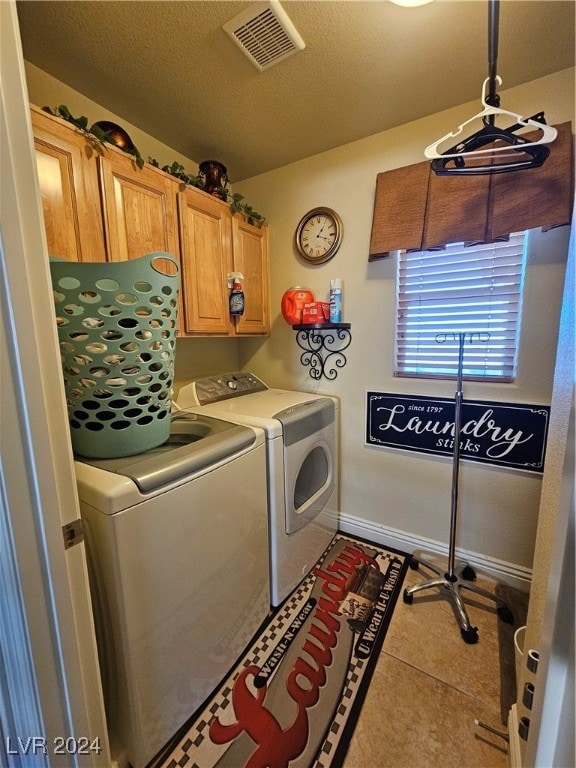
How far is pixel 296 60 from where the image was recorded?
122 cm

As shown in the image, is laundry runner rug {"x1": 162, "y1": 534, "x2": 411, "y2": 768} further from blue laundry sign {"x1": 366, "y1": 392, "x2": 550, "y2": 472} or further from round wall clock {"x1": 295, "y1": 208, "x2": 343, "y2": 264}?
round wall clock {"x1": 295, "y1": 208, "x2": 343, "y2": 264}

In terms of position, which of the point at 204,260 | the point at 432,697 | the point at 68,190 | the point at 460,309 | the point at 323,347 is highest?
the point at 68,190

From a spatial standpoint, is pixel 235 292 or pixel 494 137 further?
pixel 235 292

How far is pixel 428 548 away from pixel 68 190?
249 cm

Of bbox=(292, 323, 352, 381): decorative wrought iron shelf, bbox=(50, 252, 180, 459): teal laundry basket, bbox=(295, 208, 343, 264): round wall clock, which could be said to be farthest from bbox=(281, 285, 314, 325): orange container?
bbox=(50, 252, 180, 459): teal laundry basket

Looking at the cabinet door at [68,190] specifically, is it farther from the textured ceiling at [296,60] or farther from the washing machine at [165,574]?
the washing machine at [165,574]

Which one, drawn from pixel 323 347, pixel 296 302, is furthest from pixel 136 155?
pixel 323 347

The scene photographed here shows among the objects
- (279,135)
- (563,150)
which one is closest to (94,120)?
(279,135)

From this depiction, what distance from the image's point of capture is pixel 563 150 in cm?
125

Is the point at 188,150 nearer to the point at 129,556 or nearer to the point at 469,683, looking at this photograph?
the point at 129,556

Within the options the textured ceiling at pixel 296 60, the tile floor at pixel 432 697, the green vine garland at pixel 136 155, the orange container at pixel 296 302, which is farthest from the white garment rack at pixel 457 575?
the green vine garland at pixel 136 155

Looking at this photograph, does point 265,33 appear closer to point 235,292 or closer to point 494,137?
point 494,137

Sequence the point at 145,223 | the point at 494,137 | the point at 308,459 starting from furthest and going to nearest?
the point at 308,459 → the point at 145,223 → the point at 494,137

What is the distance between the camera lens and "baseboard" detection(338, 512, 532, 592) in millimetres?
1566
